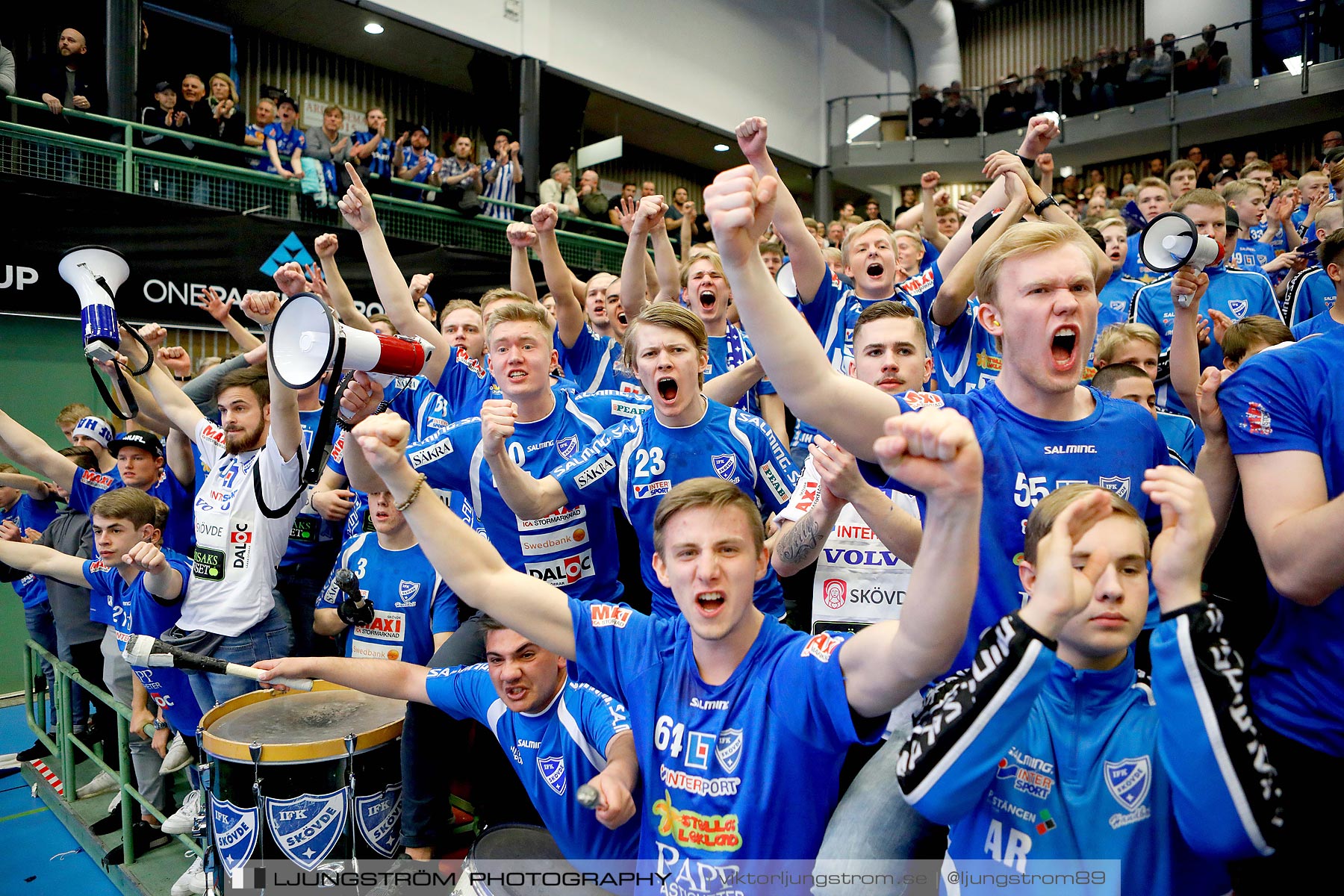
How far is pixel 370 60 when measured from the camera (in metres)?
15.0

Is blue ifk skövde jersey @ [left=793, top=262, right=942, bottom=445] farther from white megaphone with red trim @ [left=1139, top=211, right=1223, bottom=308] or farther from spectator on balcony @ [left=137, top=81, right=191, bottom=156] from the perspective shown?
spectator on balcony @ [left=137, top=81, right=191, bottom=156]

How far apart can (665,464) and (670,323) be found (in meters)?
0.56

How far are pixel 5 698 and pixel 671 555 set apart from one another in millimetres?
8351

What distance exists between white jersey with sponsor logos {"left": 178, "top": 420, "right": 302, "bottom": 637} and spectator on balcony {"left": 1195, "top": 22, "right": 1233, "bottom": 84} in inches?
697

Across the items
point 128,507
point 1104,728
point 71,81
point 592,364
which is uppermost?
point 71,81

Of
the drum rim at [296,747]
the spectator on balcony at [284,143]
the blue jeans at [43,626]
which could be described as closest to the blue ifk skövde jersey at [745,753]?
the drum rim at [296,747]

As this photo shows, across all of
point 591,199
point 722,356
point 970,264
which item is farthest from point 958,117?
point 970,264

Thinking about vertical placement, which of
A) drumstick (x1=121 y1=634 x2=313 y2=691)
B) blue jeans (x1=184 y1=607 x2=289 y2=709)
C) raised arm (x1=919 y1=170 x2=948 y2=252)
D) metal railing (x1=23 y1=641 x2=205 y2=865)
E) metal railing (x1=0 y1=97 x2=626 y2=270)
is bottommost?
metal railing (x1=23 y1=641 x2=205 y2=865)

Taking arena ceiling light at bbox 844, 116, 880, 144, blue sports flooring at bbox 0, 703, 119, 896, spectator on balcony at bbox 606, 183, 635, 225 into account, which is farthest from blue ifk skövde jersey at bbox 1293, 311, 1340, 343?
arena ceiling light at bbox 844, 116, 880, 144

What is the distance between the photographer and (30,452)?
205 inches

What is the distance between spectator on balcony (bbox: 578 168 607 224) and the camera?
13.1m

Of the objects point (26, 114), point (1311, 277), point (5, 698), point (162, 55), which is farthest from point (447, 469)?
point (162, 55)

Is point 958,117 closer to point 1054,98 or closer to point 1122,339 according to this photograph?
point 1054,98

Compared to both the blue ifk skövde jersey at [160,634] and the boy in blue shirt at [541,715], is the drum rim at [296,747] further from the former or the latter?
the blue ifk skövde jersey at [160,634]
